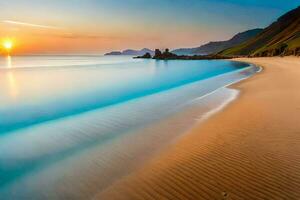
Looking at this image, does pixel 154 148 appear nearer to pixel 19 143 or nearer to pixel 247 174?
pixel 247 174

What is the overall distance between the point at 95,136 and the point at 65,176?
153 inches

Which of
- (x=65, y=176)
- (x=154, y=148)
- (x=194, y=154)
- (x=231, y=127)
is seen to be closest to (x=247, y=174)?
(x=194, y=154)

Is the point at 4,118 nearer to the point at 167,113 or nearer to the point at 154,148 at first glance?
the point at 167,113

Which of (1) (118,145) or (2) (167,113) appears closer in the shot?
(1) (118,145)

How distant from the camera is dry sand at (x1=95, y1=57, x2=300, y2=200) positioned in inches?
215

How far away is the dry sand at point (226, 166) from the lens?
17.9 feet

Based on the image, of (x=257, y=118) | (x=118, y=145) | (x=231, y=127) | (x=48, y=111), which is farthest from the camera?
(x=48, y=111)

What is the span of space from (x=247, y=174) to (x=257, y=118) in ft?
19.7

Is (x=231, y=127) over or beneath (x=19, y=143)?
over

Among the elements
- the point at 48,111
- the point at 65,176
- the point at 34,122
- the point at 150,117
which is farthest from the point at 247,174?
the point at 48,111

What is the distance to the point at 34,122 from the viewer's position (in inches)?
571

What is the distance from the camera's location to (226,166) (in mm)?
6625

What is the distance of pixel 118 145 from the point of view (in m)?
9.25

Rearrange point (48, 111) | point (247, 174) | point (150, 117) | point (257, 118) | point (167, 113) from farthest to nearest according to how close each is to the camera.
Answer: point (48, 111) → point (167, 113) → point (150, 117) → point (257, 118) → point (247, 174)
